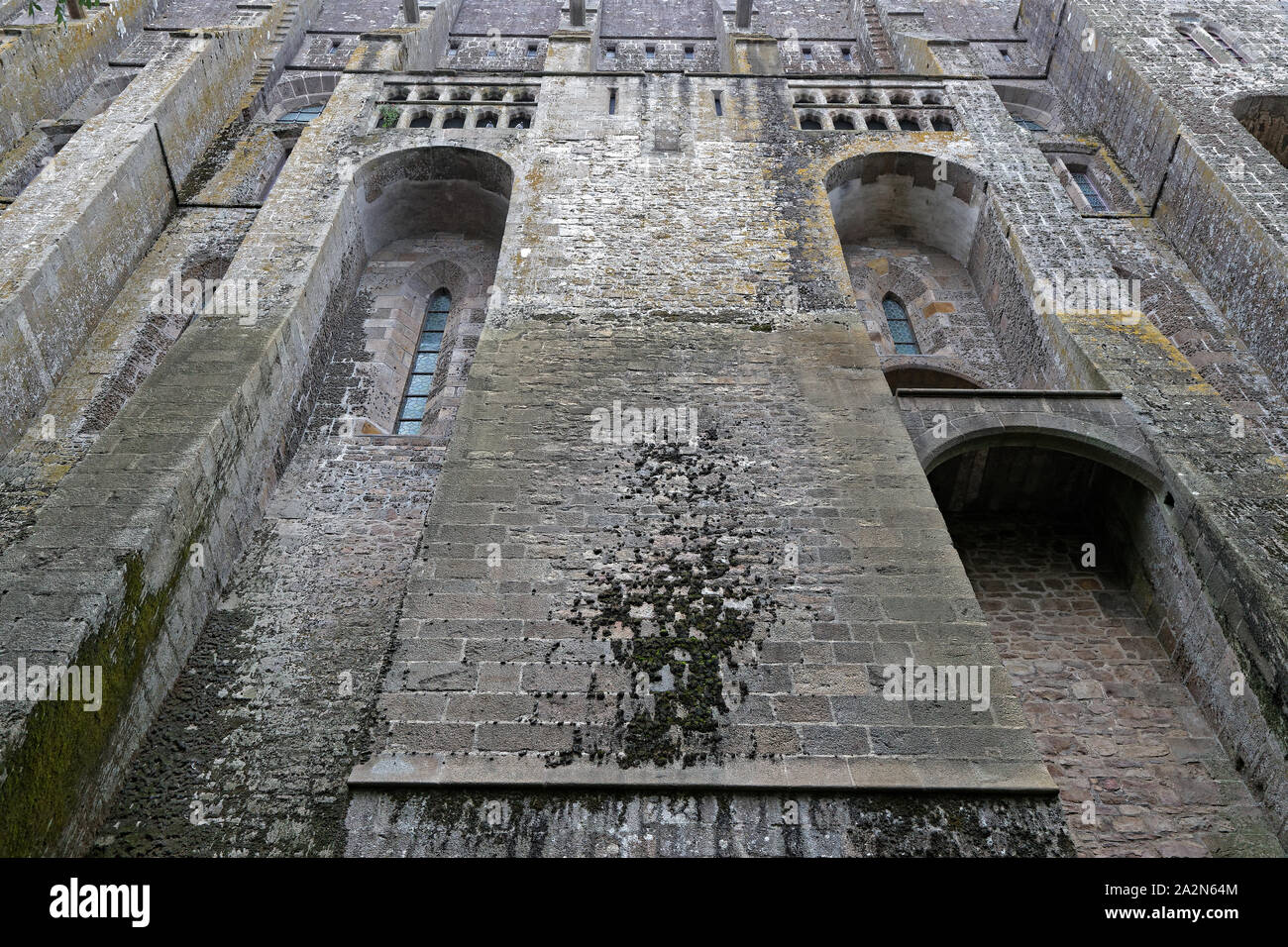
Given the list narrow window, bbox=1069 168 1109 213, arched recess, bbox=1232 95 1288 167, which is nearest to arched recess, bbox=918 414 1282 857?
narrow window, bbox=1069 168 1109 213

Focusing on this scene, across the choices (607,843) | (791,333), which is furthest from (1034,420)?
(607,843)

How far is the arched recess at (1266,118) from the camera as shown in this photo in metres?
13.1

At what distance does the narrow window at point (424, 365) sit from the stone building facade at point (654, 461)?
0.16 ft

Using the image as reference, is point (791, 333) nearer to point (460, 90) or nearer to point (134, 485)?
point (134, 485)

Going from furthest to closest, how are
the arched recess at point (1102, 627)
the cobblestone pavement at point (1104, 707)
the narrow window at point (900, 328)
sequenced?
the narrow window at point (900, 328), the arched recess at point (1102, 627), the cobblestone pavement at point (1104, 707)

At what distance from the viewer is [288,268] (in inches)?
390

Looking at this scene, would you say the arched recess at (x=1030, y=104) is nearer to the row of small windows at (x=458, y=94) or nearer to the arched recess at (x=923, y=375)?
the arched recess at (x=923, y=375)

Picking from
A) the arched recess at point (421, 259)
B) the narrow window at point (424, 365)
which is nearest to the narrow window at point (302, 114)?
the arched recess at point (421, 259)

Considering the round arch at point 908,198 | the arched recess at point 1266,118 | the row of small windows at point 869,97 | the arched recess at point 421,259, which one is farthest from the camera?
the row of small windows at point 869,97

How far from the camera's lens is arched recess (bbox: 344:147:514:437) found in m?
10.6

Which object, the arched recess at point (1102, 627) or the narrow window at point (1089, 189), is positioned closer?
the arched recess at point (1102, 627)

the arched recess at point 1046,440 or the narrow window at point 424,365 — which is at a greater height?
the arched recess at point 1046,440

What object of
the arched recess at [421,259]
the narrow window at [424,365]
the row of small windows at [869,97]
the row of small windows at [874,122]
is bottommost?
the narrow window at [424,365]

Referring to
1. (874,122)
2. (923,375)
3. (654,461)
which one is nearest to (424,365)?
(654,461)
